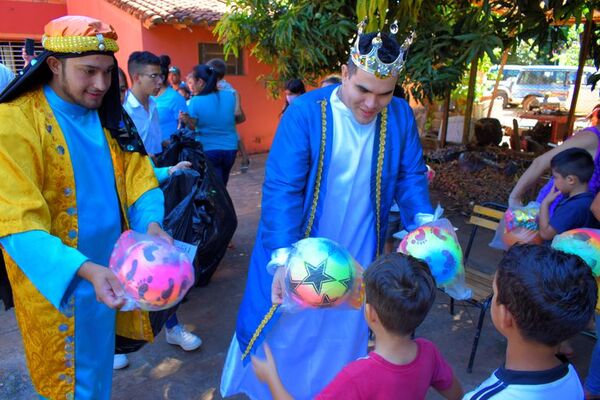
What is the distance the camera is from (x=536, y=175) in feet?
10.8

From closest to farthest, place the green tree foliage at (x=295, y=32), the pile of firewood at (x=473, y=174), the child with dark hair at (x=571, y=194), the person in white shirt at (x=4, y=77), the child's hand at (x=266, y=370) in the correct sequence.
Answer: the child's hand at (x=266, y=370) → the child with dark hair at (x=571, y=194) → the person in white shirt at (x=4, y=77) → the green tree foliage at (x=295, y=32) → the pile of firewood at (x=473, y=174)

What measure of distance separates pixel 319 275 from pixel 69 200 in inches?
38.9

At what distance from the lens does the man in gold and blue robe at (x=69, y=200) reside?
1575 mm

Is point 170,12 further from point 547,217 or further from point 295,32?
point 547,217

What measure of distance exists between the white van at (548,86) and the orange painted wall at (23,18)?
17.4m

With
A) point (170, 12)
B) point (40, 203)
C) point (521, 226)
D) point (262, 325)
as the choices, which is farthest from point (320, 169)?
point (170, 12)

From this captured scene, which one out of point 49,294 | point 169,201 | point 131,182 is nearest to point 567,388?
point 49,294

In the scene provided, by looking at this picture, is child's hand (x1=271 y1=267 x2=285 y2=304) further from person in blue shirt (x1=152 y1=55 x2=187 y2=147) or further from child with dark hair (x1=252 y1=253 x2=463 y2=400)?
person in blue shirt (x1=152 y1=55 x2=187 y2=147)

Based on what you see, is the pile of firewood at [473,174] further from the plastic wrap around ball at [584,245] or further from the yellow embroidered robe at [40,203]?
the yellow embroidered robe at [40,203]

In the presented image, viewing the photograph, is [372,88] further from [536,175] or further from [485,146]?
[485,146]

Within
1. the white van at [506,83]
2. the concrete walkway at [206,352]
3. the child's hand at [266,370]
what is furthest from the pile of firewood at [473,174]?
the white van at [506,83]

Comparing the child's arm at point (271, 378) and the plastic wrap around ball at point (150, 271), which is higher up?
the plastic wrap around ball at point (150, 271)

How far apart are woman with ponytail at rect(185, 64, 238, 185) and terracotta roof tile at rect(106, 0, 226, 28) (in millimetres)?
4927

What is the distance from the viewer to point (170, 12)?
9.52 metres
